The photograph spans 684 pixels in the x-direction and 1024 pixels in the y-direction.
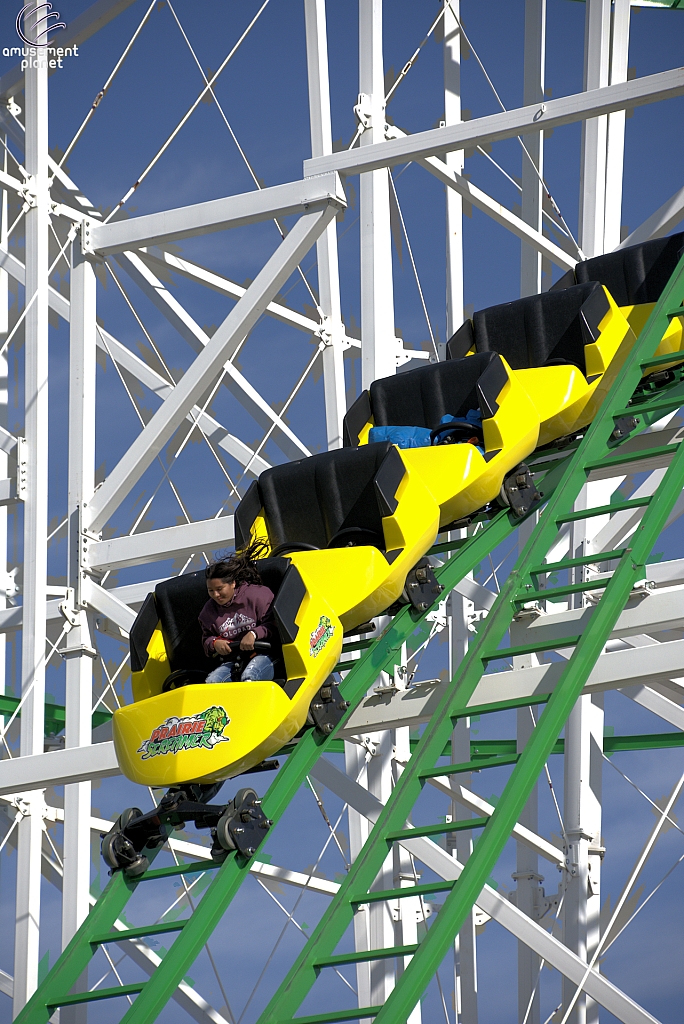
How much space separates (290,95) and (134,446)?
9131 millimetres

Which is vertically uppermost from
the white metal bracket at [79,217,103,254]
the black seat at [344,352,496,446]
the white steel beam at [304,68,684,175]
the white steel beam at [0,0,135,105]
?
the white steel beam at [0,0,135,105]

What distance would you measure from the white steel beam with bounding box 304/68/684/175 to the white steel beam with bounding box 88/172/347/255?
157 mm

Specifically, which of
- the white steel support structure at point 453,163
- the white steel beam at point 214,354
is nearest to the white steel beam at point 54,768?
the white steel beam at point 214,354

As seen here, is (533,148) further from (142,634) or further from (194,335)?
(142,634)

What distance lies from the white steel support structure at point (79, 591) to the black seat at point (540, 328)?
202 centimetres

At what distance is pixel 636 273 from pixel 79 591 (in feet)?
11.4

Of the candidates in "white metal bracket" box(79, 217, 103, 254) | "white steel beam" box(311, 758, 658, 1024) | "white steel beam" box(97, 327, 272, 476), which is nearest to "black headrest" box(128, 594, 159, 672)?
"white steel beam" box(311, 758, 658, 1024)

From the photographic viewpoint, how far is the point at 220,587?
5520 millimetres

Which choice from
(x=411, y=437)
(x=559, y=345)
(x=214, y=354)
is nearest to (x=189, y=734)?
(x=411, y=437)

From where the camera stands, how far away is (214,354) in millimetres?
7648

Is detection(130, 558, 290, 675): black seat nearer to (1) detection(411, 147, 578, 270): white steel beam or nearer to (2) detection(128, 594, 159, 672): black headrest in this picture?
(2) detection(128, 594, 159, 672): black headrest

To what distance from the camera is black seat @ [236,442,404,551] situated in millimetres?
6324

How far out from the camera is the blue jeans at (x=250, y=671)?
5332 mm

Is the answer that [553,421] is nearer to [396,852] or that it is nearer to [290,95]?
[396,852]
